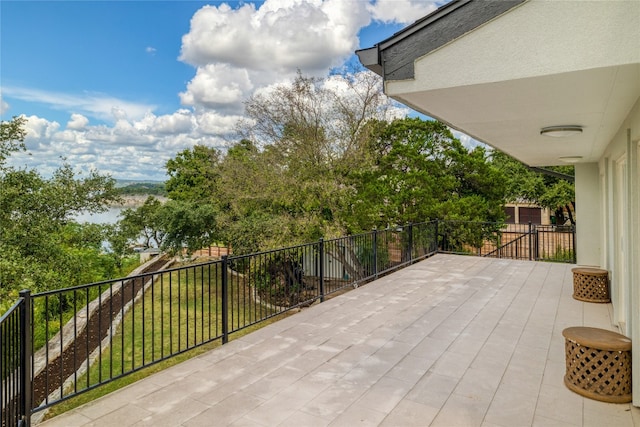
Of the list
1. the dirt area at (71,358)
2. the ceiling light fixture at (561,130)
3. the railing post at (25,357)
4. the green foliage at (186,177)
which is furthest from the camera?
the green foliage at (186,177)

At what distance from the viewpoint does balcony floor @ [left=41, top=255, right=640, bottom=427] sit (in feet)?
8.05

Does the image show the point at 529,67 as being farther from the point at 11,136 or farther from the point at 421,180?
the point at 11,136

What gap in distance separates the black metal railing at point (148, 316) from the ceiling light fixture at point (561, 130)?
2.91m

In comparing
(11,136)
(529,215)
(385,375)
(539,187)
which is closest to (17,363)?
(385,375)

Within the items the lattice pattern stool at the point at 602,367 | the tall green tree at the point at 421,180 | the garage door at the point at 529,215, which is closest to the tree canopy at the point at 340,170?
the tall green tree at the point at 421,180

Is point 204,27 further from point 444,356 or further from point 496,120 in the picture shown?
point 444,356

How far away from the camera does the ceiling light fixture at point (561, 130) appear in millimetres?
3395

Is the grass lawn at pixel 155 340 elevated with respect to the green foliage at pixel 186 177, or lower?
lower

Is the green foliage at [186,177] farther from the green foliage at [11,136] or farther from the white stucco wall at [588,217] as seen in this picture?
the white stucco wall at [588,217]

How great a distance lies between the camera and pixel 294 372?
10.2ft

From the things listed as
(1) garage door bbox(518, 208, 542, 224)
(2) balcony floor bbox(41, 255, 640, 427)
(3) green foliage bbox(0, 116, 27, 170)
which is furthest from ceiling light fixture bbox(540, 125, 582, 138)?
(1) garage door bbox(518, 208, 542, 224)

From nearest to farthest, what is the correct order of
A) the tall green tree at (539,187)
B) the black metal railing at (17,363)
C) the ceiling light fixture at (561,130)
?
the black metal railing at (17,363), the ceiling light fixture at (561,130), the tall green tree at (539,187)

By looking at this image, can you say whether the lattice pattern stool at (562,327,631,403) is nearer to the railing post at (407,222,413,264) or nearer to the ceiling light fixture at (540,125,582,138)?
the ceiling light fixture at (540,125,582,138)

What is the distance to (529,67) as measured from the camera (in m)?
1.86
